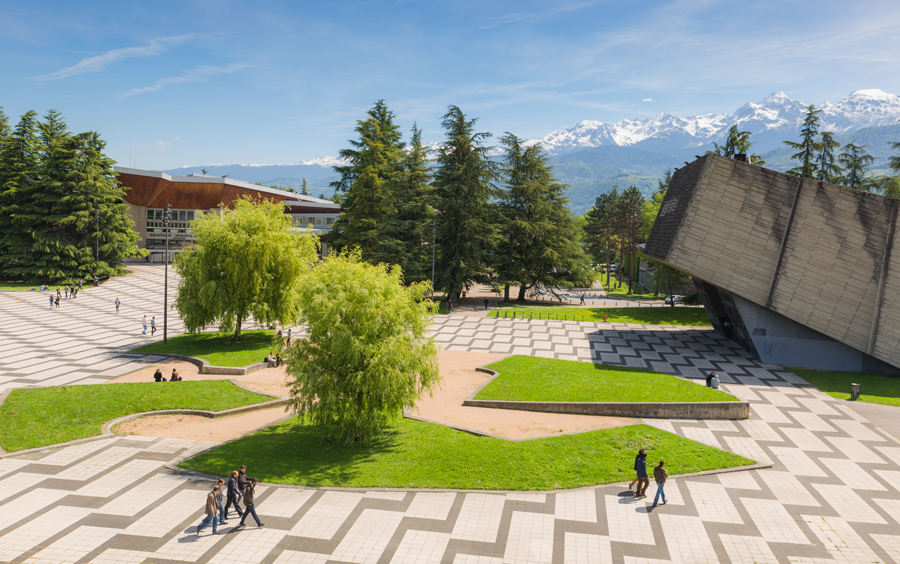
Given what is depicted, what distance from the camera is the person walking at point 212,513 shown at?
1217cm

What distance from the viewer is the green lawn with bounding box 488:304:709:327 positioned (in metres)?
46.4

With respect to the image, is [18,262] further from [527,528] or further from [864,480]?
[864,480]

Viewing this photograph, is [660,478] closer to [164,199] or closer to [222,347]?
[222,347]

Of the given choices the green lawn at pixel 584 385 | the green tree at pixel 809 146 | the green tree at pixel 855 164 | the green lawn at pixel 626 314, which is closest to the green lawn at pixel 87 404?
the green lawn at pixel 584 385

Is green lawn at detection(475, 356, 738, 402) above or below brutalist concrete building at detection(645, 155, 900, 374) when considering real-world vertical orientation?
below

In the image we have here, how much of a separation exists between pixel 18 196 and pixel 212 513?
6527 centimetres

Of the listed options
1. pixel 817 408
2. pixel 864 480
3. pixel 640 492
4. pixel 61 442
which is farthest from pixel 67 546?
pixel 817 408

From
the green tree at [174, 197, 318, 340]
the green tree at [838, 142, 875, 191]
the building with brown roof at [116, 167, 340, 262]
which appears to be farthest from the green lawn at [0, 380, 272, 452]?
the green tree at [838, 142, 875, 191]

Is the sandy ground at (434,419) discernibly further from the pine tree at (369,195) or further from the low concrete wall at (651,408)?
the pine tree at (369,195)

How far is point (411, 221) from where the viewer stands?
5072 cm

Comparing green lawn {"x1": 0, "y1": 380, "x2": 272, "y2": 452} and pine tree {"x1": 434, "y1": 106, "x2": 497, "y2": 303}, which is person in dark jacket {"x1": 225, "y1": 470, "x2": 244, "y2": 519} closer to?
green lawn {"x1": 0, "y1": 380, "x2": 272, "y2": 452}

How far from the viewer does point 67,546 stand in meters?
11.5

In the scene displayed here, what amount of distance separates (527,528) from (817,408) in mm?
18973

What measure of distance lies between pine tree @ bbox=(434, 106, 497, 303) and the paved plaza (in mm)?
32438
